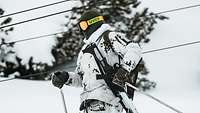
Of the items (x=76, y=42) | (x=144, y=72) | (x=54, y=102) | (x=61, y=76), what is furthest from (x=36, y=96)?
(x=61, y=76)

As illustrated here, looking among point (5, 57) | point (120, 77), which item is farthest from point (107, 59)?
point (5, 57)

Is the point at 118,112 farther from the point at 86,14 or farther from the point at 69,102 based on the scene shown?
the point at 69,102

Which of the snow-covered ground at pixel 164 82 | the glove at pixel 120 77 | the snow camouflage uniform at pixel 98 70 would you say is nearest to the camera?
the glove at pixel 120 77

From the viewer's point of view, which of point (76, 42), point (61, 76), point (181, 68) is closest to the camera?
point (61, 76)

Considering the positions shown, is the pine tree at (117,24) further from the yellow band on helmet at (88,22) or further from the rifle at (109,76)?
the rifle at (109,76)

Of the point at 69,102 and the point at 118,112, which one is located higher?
the point at 118,112

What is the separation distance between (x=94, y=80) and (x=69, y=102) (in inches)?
209

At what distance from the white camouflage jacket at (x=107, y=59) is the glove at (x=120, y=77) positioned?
35mm

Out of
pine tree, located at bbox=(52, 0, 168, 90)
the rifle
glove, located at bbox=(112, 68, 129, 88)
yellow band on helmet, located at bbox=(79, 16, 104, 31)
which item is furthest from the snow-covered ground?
glove, located at bbox=(112, 68, 129, 88)

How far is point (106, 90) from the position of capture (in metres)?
4.24

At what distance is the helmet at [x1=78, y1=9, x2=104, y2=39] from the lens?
14.5 feet

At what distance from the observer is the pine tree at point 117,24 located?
10.9 meters

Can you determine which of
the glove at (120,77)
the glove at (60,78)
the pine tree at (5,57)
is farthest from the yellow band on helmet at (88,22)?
the pine tree at (5,57)

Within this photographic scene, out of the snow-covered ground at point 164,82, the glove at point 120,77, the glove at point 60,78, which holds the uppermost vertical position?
the glove at point 120,77
